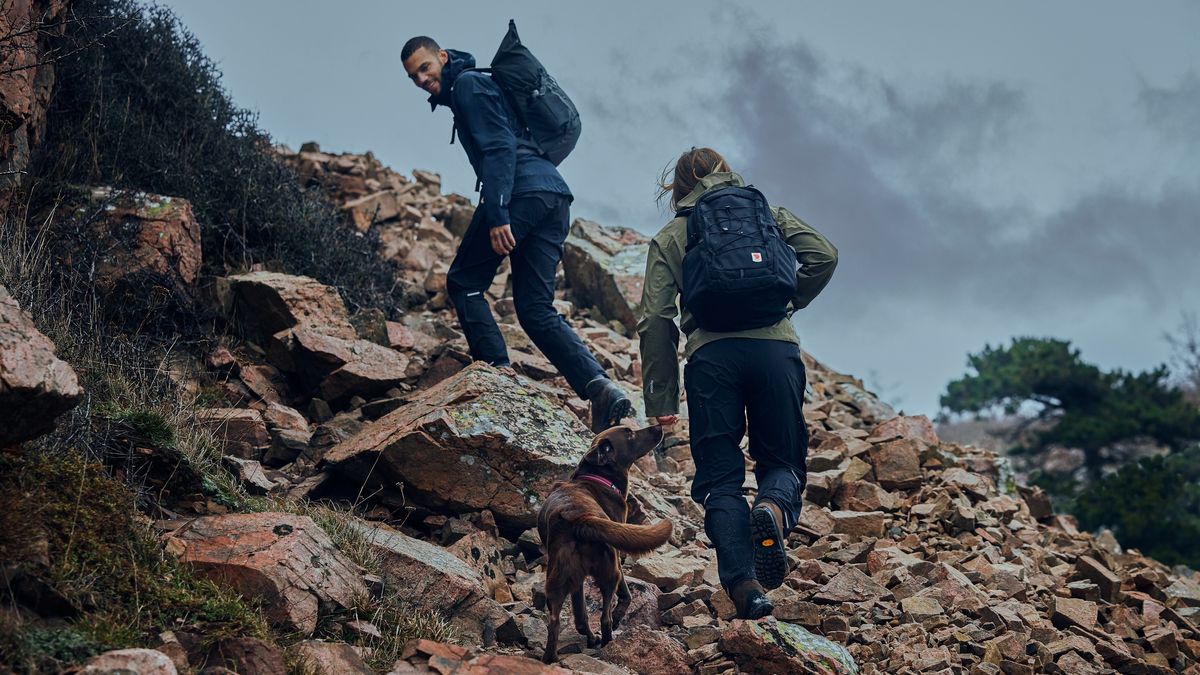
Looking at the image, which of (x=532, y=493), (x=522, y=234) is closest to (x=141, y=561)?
(x=532, y=493)

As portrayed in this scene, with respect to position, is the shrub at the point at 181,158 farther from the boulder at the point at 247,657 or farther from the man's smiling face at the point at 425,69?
the boulder at the point at 247,657

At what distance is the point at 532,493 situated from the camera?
6387 mm

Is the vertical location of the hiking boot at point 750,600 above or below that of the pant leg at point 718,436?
below

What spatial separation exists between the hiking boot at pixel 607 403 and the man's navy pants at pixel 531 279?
0.31 feet

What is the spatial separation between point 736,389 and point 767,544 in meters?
0.78

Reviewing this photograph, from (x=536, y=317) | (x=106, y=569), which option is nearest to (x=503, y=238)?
(x=536, y=317)

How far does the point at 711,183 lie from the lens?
5551mm

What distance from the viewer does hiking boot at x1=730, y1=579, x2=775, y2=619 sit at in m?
4.89

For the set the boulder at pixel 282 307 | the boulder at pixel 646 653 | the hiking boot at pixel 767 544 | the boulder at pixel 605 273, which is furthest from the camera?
the boulder at pixel 605 273

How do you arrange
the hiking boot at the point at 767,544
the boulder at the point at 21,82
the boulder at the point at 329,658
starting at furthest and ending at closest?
1. the boulder at the point at 21,82
2. the hiking boot at the point at 767,544
3. the boulder at the point at 329,658

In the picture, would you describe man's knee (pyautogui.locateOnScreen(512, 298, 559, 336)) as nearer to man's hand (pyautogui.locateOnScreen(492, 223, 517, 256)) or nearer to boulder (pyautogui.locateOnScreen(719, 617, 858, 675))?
man's hand (pyautogui.locateOnScreen(492, 223, 517, 256))

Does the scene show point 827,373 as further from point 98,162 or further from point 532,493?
point 98,162

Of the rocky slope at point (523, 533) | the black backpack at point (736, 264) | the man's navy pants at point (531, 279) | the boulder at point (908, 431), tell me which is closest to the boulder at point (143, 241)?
the rocky slope at point (523, 533)

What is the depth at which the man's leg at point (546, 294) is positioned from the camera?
6785 mm
